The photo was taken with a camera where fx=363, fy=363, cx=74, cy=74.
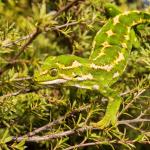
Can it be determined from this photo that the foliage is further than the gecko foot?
No

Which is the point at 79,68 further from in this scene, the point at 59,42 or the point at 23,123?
the point at 59,42

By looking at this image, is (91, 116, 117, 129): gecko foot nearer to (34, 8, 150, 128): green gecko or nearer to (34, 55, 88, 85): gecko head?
(34, 8, 150, 128): green gecko

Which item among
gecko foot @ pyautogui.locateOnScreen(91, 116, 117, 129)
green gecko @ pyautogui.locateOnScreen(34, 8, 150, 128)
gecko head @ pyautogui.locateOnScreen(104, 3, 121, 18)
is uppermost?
gecko head @ pyautogui.locateOnScreen(104, 3, 121, 18)

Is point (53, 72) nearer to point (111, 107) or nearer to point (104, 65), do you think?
point (111, 107)

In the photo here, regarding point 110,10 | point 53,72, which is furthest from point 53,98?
point 110,10

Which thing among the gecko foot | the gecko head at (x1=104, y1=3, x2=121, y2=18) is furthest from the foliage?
the gecko head at (x1=104, y1=3, x2=121, y2=18)

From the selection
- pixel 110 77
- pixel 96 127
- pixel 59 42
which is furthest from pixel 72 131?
pixel 59 42

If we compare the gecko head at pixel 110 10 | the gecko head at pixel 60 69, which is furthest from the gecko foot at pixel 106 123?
the gecko head at pixel 110 10
